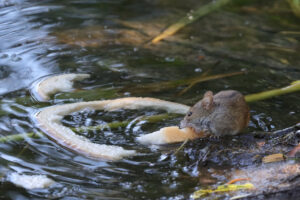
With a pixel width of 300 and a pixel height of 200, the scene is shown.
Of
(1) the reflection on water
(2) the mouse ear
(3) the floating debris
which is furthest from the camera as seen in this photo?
(1) the reflection on water

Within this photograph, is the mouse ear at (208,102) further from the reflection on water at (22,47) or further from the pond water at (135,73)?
the reflection on water at (22,47)

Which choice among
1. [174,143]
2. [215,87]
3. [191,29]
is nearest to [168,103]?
[174,143]

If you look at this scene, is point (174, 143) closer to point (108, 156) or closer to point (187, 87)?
point (108, 156)

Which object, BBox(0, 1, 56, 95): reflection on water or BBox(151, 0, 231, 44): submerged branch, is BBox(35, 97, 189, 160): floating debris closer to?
BBox(0, 1, 56, 95): reflection on water

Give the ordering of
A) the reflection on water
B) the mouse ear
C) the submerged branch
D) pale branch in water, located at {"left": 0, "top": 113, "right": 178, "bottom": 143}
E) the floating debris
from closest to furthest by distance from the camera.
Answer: the floating debris < pale branch in water, located at {"left": 0, "top": 113, "right": 178, "bottom": 143} < the mouse ear < the reflection on water < the submerged branch

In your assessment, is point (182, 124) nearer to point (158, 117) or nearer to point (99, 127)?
point (158, 117)

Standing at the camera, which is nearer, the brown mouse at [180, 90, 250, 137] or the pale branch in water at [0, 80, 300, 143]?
the pale branch in water at [0, 80, 300, 143]

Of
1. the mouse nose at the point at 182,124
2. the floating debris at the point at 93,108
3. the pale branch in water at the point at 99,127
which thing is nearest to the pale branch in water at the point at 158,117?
the pale branch in water at the point at 99,127

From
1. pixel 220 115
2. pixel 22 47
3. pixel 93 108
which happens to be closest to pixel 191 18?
pixel 22 47

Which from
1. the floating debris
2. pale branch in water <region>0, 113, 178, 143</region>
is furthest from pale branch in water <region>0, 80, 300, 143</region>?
the floating debris
